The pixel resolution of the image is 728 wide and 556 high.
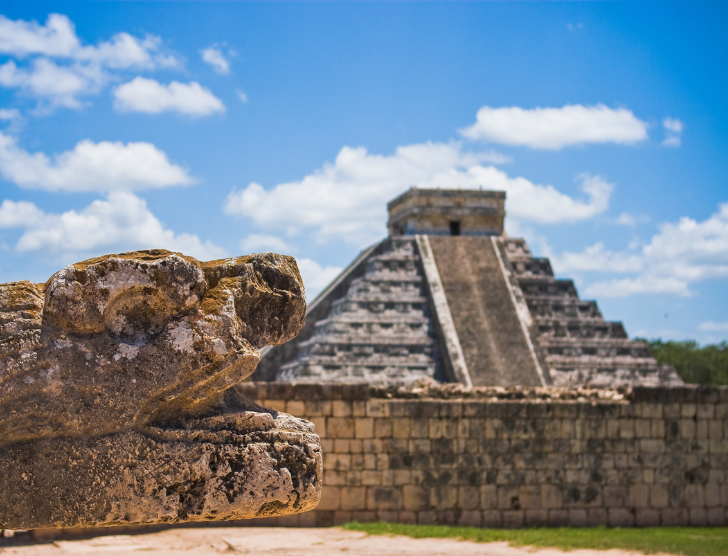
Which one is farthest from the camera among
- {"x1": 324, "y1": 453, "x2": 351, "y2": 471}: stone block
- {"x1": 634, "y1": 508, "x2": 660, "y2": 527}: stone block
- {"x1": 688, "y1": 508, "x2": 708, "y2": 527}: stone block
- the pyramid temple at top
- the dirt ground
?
the pyramid temple at top

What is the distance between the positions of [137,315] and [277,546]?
8965 millimetres

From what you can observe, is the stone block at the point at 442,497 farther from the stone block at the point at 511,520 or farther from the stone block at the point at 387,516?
the stone block at the point at 511,520

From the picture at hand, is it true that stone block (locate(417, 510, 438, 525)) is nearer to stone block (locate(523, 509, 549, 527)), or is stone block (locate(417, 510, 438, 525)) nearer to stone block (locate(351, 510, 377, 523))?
stone block (locate(351, 510, 377, 523))

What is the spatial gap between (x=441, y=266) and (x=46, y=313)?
24.6 metres

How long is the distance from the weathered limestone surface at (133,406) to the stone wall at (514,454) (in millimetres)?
9622

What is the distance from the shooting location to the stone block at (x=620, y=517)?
1359 centimetres

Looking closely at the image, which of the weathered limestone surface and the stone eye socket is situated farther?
the stone eye socket

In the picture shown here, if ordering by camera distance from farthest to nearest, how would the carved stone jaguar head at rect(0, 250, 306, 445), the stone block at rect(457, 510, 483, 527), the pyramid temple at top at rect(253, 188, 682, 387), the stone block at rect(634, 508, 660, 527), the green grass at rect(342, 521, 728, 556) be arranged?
the pyramid temple at top at rect(253, 188, 682, 387) → the stone block at rect(634, 508, 660, 527) → the stone block at rect(457, 510, 483, 527) → the green grass at rect(342, 521, 728, 556) → the carved stone jaguar head at rect(0, 250, 306, 445)

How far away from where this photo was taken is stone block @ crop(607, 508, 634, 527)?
44.6ft

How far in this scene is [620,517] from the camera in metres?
13.6

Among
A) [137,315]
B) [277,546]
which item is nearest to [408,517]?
[277,546]

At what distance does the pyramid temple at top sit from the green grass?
7585 millimetres

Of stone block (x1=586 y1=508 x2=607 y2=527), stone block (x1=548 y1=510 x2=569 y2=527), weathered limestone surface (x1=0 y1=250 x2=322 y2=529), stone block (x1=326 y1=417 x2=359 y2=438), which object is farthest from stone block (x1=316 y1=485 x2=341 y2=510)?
weathered limestone surface (x1=0 y1=250 x2=322 y2=529)

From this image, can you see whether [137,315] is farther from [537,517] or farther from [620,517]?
[620,517]
